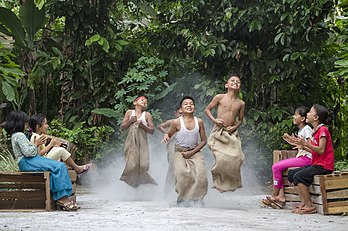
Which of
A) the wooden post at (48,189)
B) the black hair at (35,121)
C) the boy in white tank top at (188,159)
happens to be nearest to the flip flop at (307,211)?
the boy in white tank top at (188,159)

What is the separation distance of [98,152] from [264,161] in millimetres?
2780

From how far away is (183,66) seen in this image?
11969 millimetres

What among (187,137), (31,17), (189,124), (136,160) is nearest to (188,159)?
(187,137)

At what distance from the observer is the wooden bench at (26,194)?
7.29 m

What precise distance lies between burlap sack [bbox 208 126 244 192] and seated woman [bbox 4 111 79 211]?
1.72 meters

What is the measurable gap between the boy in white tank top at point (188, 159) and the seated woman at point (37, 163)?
1254mm

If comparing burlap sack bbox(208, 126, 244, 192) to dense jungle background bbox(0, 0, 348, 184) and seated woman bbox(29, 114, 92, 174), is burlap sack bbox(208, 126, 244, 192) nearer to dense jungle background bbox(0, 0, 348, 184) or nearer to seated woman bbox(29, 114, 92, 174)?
seated woman bbox(29, 114, 92, 174)

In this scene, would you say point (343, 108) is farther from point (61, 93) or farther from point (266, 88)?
point (61, 93)

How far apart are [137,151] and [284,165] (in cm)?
213

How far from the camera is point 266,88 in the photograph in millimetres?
11633

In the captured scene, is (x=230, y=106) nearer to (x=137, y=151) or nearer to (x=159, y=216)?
(x=137, y=151)

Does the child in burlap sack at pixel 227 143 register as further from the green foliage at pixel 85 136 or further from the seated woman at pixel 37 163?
the green foliage at pixel 85 136

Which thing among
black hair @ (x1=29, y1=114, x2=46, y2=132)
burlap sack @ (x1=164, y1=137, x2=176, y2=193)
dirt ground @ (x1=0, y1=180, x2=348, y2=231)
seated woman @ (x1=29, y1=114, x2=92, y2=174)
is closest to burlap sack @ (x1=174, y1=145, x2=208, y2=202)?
dirt ground @ (x1=0, y1=180, x2=348, y2=231)

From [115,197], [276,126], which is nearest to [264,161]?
[276,126]
